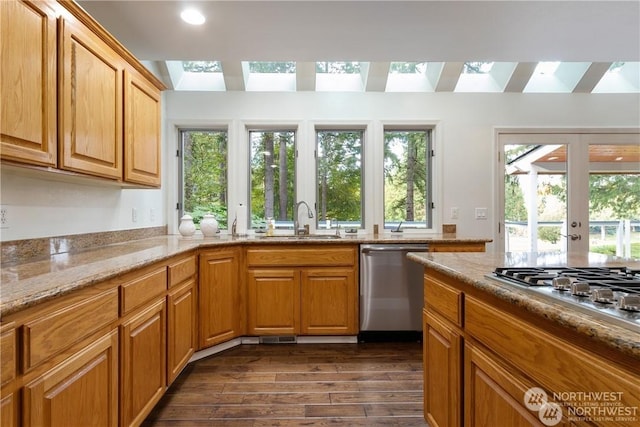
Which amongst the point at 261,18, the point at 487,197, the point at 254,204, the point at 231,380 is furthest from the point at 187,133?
the point at 487,197

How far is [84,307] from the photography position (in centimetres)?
113

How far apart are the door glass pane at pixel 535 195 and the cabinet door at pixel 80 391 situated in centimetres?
360

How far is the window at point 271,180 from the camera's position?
347 centimetres

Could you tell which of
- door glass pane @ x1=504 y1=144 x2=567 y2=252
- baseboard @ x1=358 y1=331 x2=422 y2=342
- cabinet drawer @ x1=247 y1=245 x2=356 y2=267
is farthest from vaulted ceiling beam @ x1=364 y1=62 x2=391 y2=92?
baseboard @ x1=358 y1=331 x2=422 y2=342

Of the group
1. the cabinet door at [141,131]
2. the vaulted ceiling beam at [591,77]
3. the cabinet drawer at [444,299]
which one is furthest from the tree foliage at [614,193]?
the cabinet door at [141,131]

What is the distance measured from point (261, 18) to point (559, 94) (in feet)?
10.6

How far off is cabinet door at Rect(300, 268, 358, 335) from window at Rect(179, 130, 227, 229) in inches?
49.3

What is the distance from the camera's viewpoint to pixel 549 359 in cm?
78

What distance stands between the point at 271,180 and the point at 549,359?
9.82ft

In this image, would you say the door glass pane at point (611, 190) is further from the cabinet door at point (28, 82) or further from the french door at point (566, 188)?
the cabinet door at point (28, 82)

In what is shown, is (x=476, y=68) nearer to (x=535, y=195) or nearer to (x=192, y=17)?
(x=535, y=195)

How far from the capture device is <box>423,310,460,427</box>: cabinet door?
1.23m

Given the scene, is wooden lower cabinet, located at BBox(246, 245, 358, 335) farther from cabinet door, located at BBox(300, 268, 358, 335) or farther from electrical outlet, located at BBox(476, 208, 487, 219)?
electrical outlet, located at BBox(476, 208, 487, 219)

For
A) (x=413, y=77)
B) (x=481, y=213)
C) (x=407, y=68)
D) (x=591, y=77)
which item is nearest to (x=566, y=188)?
(x=481, y=213)
